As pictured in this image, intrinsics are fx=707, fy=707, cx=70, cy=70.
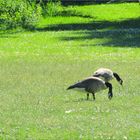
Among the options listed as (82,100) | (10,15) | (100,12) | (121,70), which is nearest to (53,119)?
(82,100)

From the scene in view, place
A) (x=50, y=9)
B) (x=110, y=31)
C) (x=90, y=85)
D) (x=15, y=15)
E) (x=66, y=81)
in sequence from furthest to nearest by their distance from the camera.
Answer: (x=50, y=9), (x=15, y=15), (x=110, y=31), (x=66, y=81), (x=90, y=85)

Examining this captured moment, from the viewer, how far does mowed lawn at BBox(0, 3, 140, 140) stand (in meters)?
10.2

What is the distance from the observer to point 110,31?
100.0 ft

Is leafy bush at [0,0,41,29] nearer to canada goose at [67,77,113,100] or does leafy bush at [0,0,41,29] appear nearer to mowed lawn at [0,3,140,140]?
mowed lawn at [0,3,140,140]

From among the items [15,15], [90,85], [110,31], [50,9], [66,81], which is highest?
[90,85]

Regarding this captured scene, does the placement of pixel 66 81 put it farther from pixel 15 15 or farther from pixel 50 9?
pixel 50 9

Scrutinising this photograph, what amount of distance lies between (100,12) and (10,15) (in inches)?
328

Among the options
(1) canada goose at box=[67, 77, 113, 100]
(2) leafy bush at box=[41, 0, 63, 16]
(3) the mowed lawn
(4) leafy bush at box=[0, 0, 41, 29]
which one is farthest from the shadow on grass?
(1) canada goose at box=[67, 77, 113, 100]

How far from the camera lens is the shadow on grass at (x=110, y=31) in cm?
2612

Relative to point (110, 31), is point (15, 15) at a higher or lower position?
higher

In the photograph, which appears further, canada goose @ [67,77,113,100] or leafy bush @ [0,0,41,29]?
leafy bush @ [0,0,41,29]

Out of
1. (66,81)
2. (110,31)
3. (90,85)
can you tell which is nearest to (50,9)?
(110,31)

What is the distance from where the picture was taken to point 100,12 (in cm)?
3962

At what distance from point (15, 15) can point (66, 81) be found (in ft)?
55.6
